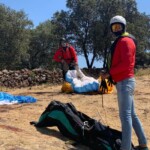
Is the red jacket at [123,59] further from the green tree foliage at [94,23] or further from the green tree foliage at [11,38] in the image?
the green tree foliage at [11,38]

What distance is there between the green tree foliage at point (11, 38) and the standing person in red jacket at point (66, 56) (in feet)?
63.7

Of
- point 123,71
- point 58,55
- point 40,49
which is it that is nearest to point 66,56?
point 58,55

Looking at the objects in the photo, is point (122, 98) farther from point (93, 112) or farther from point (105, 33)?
point (105, 33)

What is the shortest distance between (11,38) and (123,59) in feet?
86.3

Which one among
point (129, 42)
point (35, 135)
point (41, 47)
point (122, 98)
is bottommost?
point (35, 135)

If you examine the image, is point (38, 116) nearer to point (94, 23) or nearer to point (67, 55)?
point (67, 55)

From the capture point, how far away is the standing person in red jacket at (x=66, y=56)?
35.2ft

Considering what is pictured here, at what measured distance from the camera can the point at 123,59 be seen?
4.51 metres

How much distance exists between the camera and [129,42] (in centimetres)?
452

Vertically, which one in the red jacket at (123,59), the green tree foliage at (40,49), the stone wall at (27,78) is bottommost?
the stone wall at (27,78)

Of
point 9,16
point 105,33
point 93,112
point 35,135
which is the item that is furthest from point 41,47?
point 35,135

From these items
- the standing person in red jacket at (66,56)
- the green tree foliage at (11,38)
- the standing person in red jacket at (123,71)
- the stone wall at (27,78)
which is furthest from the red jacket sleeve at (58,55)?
the green tree foliage at (11,38)

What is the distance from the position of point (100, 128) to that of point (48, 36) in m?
31.6

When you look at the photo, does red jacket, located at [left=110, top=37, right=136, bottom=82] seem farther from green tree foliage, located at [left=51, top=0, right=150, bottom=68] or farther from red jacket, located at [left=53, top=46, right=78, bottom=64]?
green tree foliage, located at [left=51, top=0, right=150, bottom=68]
